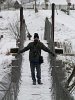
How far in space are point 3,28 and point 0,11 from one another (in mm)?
7140

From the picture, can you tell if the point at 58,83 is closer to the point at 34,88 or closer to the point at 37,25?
the point at 34,88

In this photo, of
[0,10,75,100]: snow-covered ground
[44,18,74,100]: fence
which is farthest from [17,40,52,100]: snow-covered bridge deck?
[0,10,75,100]: snow-covered ground

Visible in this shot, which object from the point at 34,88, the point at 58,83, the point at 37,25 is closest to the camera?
the point at 58,83

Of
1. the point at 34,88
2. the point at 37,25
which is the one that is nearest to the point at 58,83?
the point at 34,88

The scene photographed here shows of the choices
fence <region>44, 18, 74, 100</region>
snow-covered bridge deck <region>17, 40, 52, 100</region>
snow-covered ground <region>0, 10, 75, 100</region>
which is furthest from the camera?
snow-covered ground <region>0, 10, 75, 100</region>

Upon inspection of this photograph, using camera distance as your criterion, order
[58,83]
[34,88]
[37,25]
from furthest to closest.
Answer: [37,25] < [34,88] < [58,83]

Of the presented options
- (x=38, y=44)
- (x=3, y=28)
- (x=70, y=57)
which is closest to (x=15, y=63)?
(x=38, y=44)

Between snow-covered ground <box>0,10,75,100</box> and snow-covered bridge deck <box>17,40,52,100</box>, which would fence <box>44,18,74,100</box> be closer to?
snow-covered bridge deck <box>17,40,52,100</box>

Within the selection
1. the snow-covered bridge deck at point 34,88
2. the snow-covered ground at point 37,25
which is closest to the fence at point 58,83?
the snow-covered bridge deck at point 34,88

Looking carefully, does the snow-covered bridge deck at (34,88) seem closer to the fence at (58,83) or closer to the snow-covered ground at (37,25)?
the fence at (58,83)

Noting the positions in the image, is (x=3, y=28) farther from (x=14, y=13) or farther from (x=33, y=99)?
(x=33, y=99)

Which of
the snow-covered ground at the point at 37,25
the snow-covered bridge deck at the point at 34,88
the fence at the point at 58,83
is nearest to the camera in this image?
the fence at the point at 58,83

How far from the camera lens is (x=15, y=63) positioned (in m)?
17.5

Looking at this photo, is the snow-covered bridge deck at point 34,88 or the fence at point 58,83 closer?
the fence at point 58,83
